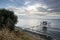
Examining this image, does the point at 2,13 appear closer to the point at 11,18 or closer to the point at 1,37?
the point at 11,18

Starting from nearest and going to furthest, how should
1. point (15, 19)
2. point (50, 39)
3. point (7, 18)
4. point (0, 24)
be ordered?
point (0, 24), point (7, 18), point (15, 19), point (50, 39)

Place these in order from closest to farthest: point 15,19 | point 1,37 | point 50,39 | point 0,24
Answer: point 1,37
point 0,24
point 15,19
point 50,39

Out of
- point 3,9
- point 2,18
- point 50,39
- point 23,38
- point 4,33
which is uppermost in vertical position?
point 3,9

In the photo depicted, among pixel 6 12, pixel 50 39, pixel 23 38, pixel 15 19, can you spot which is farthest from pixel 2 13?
pixel 50 39

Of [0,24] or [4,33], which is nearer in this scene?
[4,33]

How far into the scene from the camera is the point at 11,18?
2205cm

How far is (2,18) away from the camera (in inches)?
793

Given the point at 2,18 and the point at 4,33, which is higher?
the point at 2,18

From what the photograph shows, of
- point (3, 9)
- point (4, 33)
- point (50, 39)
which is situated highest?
point (3, 9)

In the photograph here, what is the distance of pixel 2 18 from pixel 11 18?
2.19 meters

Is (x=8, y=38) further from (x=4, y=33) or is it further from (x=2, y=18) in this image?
(x=2, y=18)

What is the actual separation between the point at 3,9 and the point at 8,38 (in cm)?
1184

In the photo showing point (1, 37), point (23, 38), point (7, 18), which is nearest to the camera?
point (1, 37)

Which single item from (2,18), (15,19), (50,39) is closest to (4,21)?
(2,18)
